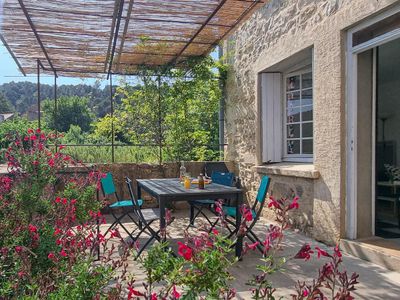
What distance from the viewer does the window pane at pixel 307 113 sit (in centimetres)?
562

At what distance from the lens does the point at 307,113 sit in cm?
570

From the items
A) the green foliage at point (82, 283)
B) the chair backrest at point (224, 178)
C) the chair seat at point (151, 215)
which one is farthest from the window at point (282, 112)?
the green foliage at point (82, 283)

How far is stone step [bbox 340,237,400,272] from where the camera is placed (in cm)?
357

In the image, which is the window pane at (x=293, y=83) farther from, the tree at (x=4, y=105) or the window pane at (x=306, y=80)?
the tree at (x=4, y=105)

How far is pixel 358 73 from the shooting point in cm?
414

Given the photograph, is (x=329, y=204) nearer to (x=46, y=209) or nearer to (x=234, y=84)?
(x=46, y=209)

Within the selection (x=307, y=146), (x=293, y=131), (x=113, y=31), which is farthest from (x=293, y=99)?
(x=113, y=31)

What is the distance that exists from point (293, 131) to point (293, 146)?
0.78 ft

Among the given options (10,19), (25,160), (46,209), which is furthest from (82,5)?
(46,209)

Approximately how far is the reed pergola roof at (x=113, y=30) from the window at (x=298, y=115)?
1.33m

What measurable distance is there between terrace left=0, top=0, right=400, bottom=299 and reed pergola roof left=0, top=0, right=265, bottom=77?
0.05 feet

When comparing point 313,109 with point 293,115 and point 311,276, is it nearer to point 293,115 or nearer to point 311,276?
point 293,115

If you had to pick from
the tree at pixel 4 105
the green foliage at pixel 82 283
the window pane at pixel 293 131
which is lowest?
the green foliage at pixel 82 283

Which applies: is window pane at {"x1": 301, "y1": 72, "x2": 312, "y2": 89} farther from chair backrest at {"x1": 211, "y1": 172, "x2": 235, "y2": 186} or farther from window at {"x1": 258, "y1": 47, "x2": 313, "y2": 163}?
chair backrest at {"x1": 211, "y1": 172, "x2": 235, "y2": 186}
